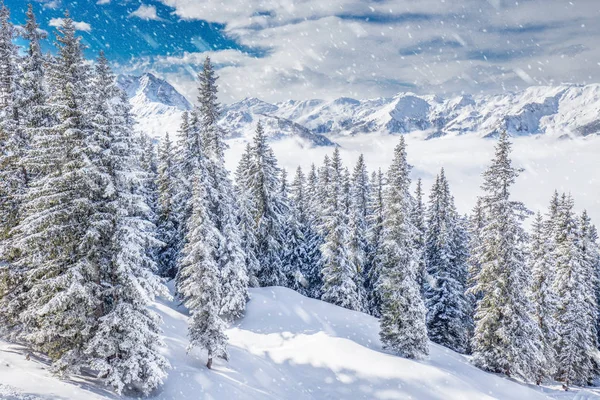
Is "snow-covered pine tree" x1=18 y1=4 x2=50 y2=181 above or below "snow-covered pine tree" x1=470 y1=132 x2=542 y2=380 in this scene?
above

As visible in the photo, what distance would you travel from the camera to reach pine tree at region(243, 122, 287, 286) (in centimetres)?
3847

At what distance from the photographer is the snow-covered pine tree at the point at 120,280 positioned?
1527 centimetres

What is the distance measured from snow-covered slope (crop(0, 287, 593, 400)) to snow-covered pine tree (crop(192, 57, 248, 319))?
10.9 ft

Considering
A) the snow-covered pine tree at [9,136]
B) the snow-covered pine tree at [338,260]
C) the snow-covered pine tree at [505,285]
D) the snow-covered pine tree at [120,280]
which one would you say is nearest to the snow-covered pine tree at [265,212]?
the snow-covered pine tree at [338,260]

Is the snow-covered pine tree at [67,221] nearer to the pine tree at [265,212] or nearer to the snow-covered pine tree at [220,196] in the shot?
the snow-covered pine tree at [220,196]

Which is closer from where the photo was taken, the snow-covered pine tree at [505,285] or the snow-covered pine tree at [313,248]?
the snow-covered pine tree at [505,285]

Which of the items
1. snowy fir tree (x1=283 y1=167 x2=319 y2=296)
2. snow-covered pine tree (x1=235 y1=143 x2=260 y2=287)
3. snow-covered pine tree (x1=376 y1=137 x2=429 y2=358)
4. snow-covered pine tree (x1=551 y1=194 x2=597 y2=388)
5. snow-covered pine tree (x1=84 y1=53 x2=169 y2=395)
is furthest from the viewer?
snowy fir tree (x1=283 y1=167 x2=319 y2=296)

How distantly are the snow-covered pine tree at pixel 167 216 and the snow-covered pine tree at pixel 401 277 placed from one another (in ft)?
69.0

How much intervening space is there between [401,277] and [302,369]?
8838 millimetres

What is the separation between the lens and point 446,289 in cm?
3853

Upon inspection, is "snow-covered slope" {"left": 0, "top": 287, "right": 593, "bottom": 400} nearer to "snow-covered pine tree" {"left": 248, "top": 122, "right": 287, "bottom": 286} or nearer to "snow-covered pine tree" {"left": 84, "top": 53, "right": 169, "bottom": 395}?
"snow-covered pine tree" {"left": 84, "top": 53, "right": 169, "bottom": 395}

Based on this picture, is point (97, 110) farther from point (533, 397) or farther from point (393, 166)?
point (533, 397)

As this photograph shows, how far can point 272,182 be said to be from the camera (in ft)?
129

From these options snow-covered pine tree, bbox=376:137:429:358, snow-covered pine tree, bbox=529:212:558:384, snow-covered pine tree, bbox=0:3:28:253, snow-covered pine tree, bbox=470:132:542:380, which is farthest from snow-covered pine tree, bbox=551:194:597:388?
snow-covered pine tree, bbox=0:3:28:253
